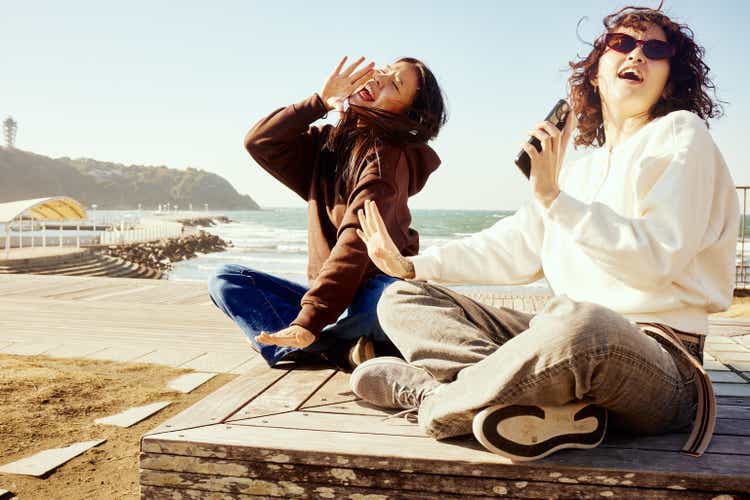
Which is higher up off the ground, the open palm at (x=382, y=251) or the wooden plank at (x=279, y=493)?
the open palm at (x=382, y=251)

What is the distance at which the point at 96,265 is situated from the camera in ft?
52.9

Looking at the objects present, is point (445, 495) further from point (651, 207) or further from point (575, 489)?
point (651, 207)

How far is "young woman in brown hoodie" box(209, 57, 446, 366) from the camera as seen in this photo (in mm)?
2244

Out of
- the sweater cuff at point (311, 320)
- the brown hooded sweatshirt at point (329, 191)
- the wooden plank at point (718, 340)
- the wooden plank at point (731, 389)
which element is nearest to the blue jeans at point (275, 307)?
the brown hooded sweatshirt at point (329, 191)

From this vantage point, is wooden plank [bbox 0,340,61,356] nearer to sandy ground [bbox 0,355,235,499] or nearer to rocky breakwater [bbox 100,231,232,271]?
sandy ground [bbox 0,355,235,499]

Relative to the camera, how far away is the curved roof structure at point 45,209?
17391 mm

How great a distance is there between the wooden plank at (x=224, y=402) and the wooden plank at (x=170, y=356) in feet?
5.50

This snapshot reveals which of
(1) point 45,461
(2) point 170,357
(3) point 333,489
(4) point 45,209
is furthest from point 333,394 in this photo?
(4) point 45,209

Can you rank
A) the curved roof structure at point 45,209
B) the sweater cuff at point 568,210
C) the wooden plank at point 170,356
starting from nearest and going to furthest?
the sweater cuff at point 568,210 → the wooden plank at point 170,356 → the curved roof structure at point 45,209

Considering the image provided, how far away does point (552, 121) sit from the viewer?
1510 mm

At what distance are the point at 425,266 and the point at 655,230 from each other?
698 millimetres

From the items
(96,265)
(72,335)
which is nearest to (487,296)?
(72,335)

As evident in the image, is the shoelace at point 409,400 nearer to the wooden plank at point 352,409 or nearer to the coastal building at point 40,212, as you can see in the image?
the wooden plank at point 352,409

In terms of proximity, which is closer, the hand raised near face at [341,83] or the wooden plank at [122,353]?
the hand raised near face at [341,83]
